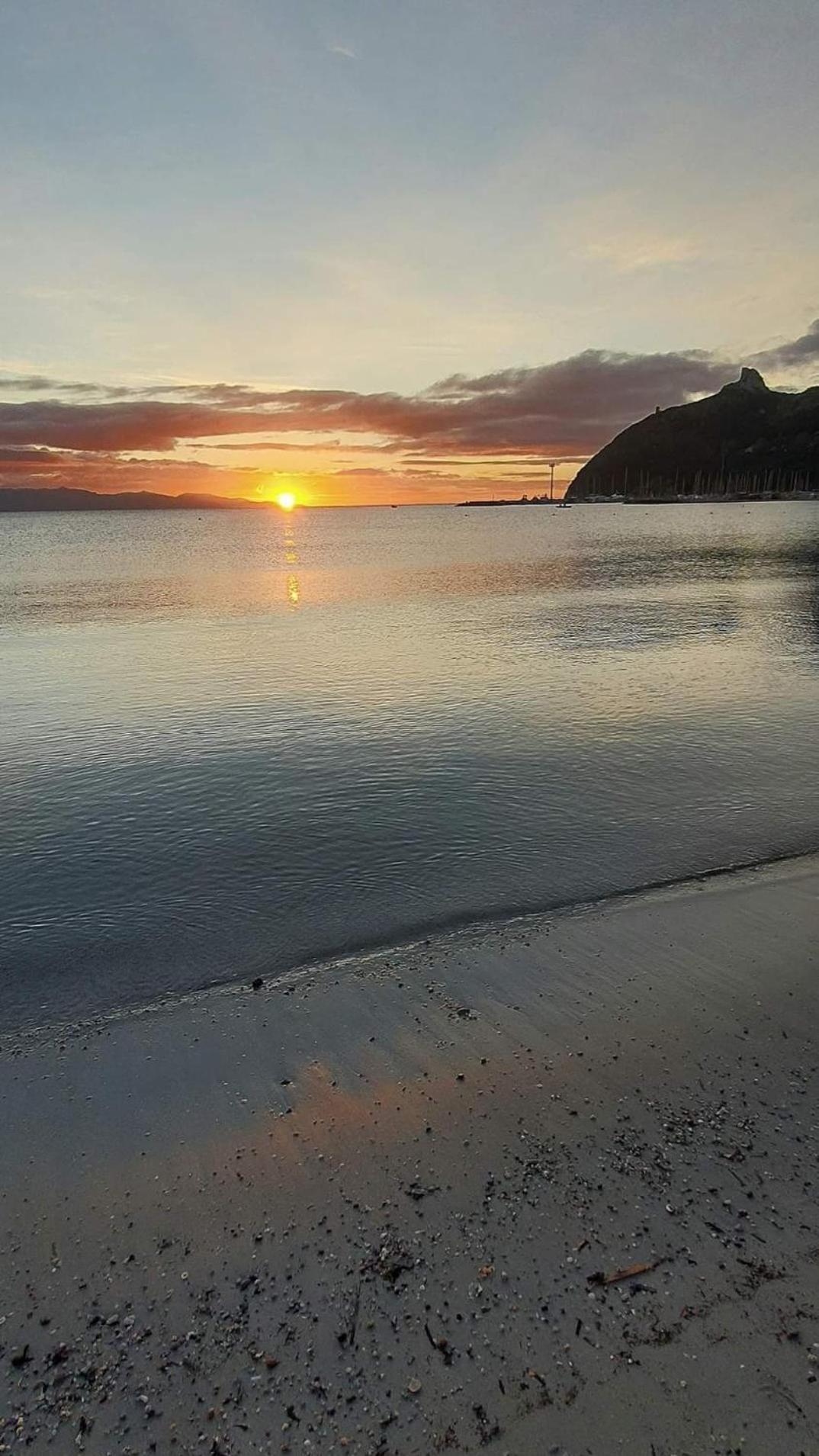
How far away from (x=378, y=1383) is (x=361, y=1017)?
5.01 meters

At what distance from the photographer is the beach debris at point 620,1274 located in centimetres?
681

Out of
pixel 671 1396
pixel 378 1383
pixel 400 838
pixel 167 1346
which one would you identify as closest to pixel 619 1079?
pixel 671 1396

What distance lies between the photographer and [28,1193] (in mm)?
8086

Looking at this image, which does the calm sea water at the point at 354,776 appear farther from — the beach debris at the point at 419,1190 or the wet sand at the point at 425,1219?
the beach debris at the point at 419,1190

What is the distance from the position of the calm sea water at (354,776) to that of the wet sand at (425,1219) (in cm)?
288

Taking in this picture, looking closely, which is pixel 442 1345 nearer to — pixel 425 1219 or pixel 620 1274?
pixel 425 1219

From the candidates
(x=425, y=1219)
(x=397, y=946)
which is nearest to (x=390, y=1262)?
(x=425, y=1219)

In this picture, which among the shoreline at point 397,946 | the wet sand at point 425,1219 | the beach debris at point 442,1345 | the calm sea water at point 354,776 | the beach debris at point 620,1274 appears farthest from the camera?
the calm sea water at point 354,776

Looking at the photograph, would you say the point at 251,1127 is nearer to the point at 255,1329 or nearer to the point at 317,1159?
the point at 317,1159

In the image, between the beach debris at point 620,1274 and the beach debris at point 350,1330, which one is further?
the beach debris at point 620,1274

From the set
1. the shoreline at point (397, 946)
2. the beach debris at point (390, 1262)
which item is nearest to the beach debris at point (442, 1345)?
the beach debris at point (390, 1262)

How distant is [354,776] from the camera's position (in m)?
22.2

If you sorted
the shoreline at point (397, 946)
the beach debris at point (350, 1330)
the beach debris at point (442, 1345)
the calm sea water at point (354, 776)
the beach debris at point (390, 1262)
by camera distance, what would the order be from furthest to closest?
1. the calm sea water at point (354, 776)
2. the shoreline at point (397, 946)
3. the beach debris at point (390, 1262)
4. the beach debris at point (350, 1330)
5. the beach debris at point (442, 1345)

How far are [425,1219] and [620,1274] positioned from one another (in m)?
1.92
